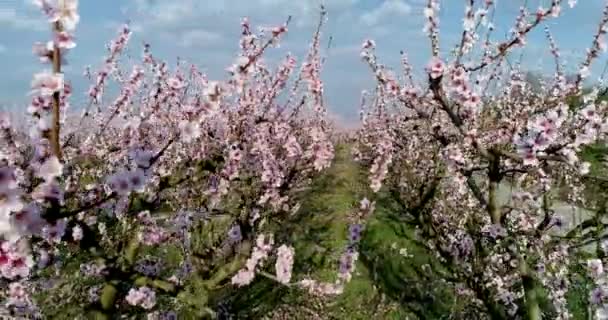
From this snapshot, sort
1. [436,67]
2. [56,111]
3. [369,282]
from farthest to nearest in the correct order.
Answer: [369,282] < [436,67] < [56,111]

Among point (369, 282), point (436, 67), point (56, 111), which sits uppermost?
point (436, 67)

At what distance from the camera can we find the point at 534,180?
24.4ft

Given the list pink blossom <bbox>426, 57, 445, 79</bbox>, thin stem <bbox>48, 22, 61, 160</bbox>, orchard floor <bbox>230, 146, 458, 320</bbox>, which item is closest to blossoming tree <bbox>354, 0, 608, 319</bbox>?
pink blossom <bbox>426, 57, 445, 79</bbox>

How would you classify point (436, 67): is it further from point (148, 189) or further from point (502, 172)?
point (148, 189)

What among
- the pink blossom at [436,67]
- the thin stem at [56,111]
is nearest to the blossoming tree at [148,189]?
the thin stem at [56,111]

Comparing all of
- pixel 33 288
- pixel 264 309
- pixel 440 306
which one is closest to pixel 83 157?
pixel 33 288

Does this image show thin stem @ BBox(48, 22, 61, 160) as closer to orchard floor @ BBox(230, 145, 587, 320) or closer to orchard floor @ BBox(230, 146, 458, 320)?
orchard floor @ BBox(230, 145, 587, 320)

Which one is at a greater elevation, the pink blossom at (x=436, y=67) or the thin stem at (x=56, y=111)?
the pink blossom at (x=436, y=67)

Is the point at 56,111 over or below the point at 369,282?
below

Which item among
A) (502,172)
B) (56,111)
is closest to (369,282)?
(502,172)

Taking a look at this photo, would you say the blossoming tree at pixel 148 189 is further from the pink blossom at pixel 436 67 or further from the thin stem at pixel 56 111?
the pink blossom at pixel 436 67

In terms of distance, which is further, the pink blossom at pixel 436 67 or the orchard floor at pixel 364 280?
the orchard floor at pixel 364 280

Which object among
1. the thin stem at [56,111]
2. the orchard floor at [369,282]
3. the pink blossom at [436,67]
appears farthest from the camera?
the orchard floor at [369,282]

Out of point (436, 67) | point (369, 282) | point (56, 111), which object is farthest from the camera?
point (369, 282)
